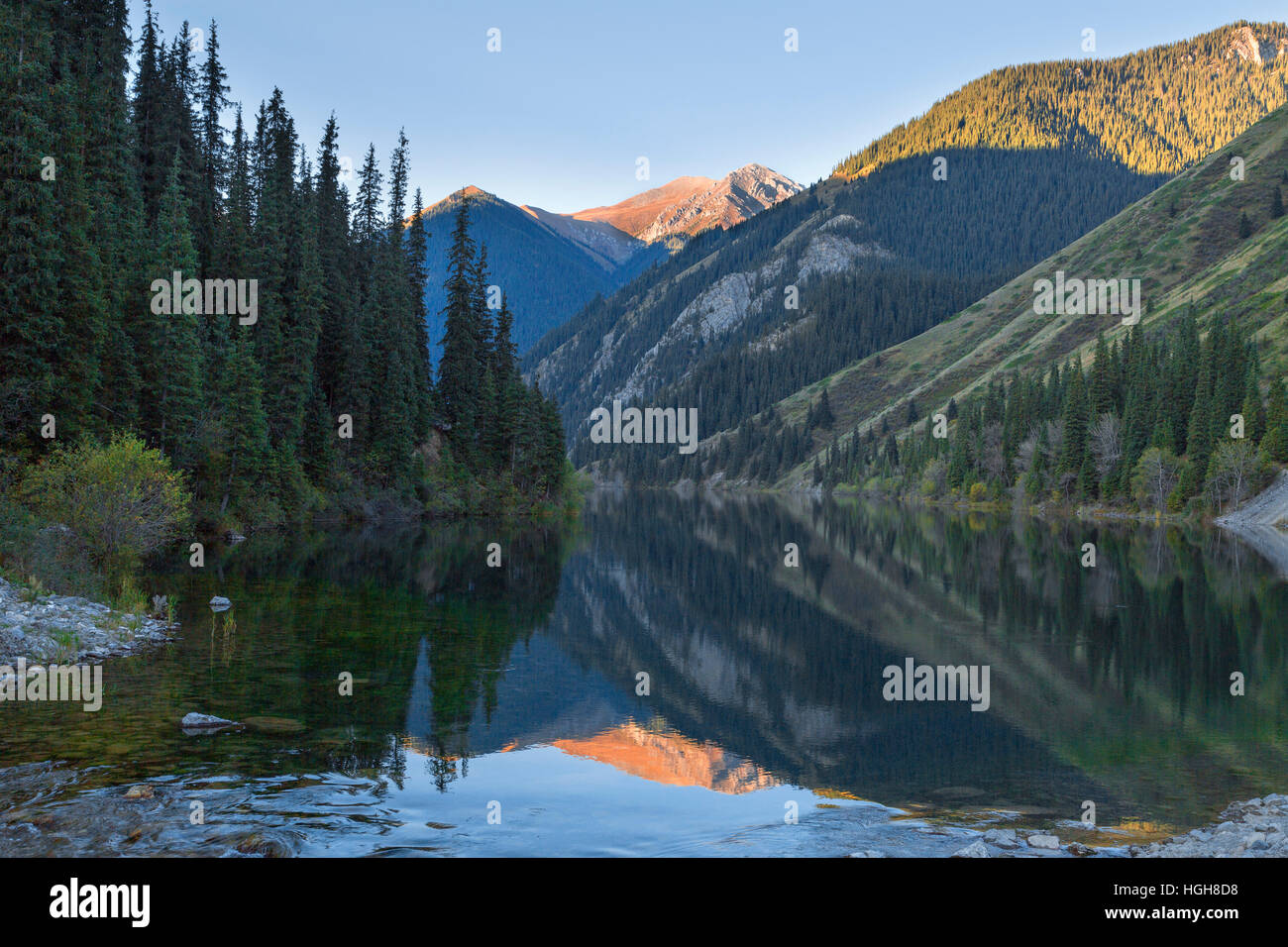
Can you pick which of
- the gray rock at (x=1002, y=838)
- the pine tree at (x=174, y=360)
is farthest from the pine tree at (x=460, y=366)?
the gray rock at (x=1002, y=838)

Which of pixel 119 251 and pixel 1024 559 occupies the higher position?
pixel 119 251

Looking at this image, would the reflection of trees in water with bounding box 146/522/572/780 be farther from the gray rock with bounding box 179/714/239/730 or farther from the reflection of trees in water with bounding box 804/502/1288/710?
the reflection of trees in water with bounding box 804/502/1288/710

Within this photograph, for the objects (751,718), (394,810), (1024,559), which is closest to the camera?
(394,810)

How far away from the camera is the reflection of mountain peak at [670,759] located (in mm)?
16406

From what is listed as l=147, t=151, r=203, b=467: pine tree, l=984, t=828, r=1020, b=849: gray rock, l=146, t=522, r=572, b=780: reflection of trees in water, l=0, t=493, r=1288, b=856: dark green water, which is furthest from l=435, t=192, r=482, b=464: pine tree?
l=984, t=828, r=1020, b=849: gray rock

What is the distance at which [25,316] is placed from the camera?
38406 millimetres

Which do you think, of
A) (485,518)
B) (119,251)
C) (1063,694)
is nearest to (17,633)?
(1063,694)

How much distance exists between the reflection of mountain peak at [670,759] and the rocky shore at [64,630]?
43.3ft

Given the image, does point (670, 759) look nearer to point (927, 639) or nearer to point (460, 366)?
point (927, 639)

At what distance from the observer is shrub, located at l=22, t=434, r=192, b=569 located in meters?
32.2

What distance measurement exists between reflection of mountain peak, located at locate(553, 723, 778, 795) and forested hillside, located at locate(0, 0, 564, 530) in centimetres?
2733
